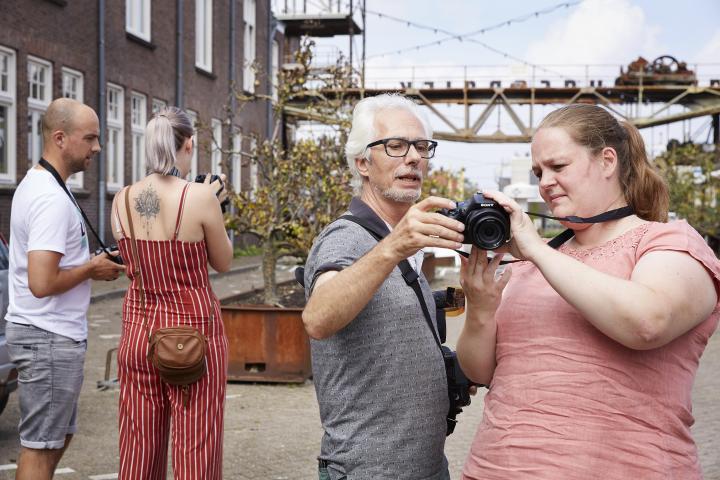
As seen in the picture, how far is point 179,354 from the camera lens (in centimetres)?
325

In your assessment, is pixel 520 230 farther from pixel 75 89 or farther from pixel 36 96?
A: pixel 75 89

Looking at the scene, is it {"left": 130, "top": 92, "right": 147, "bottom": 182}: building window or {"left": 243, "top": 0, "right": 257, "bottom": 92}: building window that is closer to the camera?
{"left": 130, "top": 92, "right": 147, "bottom": 182}: building window

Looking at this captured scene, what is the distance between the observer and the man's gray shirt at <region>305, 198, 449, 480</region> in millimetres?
2342

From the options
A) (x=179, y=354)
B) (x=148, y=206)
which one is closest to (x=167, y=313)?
(x=179, y=354)

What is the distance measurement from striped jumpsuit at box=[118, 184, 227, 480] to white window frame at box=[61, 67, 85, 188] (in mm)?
14677

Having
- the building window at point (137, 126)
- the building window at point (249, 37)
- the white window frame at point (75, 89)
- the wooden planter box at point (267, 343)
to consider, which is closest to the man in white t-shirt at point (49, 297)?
the wooden planter box at point (267, 343)

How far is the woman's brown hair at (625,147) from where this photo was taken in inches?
85.0

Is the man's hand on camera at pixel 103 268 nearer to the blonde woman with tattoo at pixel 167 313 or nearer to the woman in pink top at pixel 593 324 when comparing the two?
the blonde woman with tattoo at pixel 167 313

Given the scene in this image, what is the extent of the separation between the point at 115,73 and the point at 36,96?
3.03 metres

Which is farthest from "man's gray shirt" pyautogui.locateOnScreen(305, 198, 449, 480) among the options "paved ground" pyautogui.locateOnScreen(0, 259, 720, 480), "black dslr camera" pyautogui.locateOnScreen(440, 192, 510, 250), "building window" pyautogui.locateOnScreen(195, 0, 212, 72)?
"building window" pyautogui.locateOnScreen(195, 0, 212, 72)

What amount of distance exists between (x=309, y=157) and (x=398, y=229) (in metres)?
7.84

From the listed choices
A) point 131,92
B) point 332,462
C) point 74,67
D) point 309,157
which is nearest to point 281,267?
point 131,92

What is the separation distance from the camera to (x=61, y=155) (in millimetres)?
3791

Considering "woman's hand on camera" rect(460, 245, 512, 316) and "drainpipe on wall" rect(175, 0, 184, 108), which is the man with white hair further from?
"drainpipe on wall" rect(175, 0, 184, 108)
